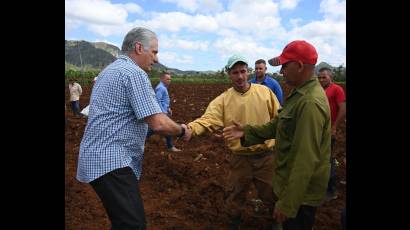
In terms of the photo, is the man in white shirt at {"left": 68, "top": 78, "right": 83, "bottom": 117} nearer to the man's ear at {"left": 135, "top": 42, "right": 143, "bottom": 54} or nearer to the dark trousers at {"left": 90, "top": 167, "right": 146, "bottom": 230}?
the man's ear at {"left": 135, "top": 42, "right": 143, "bottom": 54}

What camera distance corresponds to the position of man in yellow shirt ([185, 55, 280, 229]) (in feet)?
13.4

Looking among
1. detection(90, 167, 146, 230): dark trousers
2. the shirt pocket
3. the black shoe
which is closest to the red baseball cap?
the shirt pocket

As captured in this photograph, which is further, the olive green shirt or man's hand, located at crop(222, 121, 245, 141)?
man's hand, located at crop(222, 121, 245, 141)

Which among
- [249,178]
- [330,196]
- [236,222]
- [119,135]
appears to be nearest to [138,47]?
[119,135]

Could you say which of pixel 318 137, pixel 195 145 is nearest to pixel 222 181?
pixel 195 145

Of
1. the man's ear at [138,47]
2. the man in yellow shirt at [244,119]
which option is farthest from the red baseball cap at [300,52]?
the man in yellow shirt at [244,119]

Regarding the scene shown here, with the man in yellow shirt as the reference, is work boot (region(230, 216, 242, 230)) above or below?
below

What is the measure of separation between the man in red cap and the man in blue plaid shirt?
868 millimetres

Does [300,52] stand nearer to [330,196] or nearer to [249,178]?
[249,178]

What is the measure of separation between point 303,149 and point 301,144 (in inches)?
1.4

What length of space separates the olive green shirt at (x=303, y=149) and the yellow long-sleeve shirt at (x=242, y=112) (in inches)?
41.3

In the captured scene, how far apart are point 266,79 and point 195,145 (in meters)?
4.37

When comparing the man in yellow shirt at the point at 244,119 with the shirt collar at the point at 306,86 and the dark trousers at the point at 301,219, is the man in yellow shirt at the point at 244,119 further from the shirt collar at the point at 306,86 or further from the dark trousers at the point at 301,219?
the dark trousers at the point at 301,219

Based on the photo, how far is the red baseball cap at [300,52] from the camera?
9.31 ft
